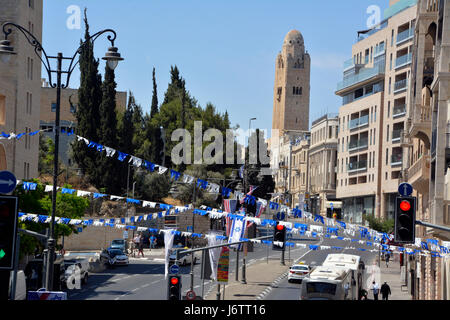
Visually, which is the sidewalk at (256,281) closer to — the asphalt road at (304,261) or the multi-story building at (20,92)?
the asphalt road at (304,261)

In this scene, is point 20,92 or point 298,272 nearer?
point 298,272

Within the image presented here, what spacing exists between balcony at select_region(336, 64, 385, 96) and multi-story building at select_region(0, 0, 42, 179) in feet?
157

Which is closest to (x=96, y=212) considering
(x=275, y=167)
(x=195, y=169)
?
(x=195, y=169)

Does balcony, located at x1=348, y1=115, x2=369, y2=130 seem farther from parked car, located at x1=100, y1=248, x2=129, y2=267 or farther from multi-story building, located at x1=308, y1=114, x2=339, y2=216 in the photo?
parked car, located at x1=100, y1=248, x2=129, y2=267

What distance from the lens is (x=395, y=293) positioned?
52.5 m

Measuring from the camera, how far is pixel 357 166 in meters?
104

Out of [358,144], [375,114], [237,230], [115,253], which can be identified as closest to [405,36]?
[375,114]

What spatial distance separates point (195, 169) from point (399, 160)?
2258 cm

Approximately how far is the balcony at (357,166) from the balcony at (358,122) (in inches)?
176

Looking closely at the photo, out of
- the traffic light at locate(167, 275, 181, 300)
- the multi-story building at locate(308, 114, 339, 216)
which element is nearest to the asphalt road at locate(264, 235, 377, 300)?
the traffic light at locate(167, 275, 181, 300)

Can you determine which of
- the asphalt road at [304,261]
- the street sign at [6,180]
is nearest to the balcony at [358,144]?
the asphalt road at [304,261]

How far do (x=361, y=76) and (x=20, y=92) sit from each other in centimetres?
5554

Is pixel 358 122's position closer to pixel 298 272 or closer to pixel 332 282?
pixel 298 272

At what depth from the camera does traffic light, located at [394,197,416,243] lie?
710 inches
